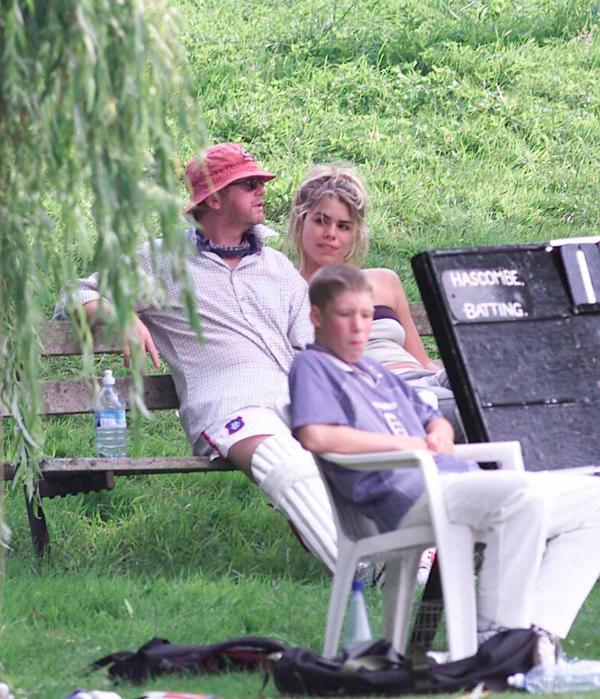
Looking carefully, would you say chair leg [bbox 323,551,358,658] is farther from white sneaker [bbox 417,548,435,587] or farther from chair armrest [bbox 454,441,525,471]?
white sneaker [bbox 417,548,435,587]

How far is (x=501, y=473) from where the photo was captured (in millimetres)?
4137

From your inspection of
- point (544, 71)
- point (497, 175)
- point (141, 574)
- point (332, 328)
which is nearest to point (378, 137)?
point (497, 175)

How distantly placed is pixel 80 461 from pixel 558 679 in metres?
2.47

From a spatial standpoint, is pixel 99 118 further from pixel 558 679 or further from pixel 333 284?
pixel 558 679

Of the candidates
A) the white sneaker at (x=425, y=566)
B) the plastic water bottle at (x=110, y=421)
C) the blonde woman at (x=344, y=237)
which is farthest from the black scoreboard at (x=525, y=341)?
the plastic water bottle at (x=110, y=421)

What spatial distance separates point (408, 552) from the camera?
434 cm

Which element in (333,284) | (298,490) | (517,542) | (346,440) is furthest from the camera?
(298,490)

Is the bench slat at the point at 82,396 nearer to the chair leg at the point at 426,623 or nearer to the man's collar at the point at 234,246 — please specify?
the man's collar at the point at 234,246

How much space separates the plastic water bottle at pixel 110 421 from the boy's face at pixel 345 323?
6.53 feet

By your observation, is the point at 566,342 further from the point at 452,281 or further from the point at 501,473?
the point at 501,473

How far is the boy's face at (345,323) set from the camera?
434 cm

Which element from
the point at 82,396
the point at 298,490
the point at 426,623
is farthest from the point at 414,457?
the point at 82,396

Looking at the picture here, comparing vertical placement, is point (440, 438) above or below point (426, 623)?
above

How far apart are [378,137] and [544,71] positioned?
68.5 inches
